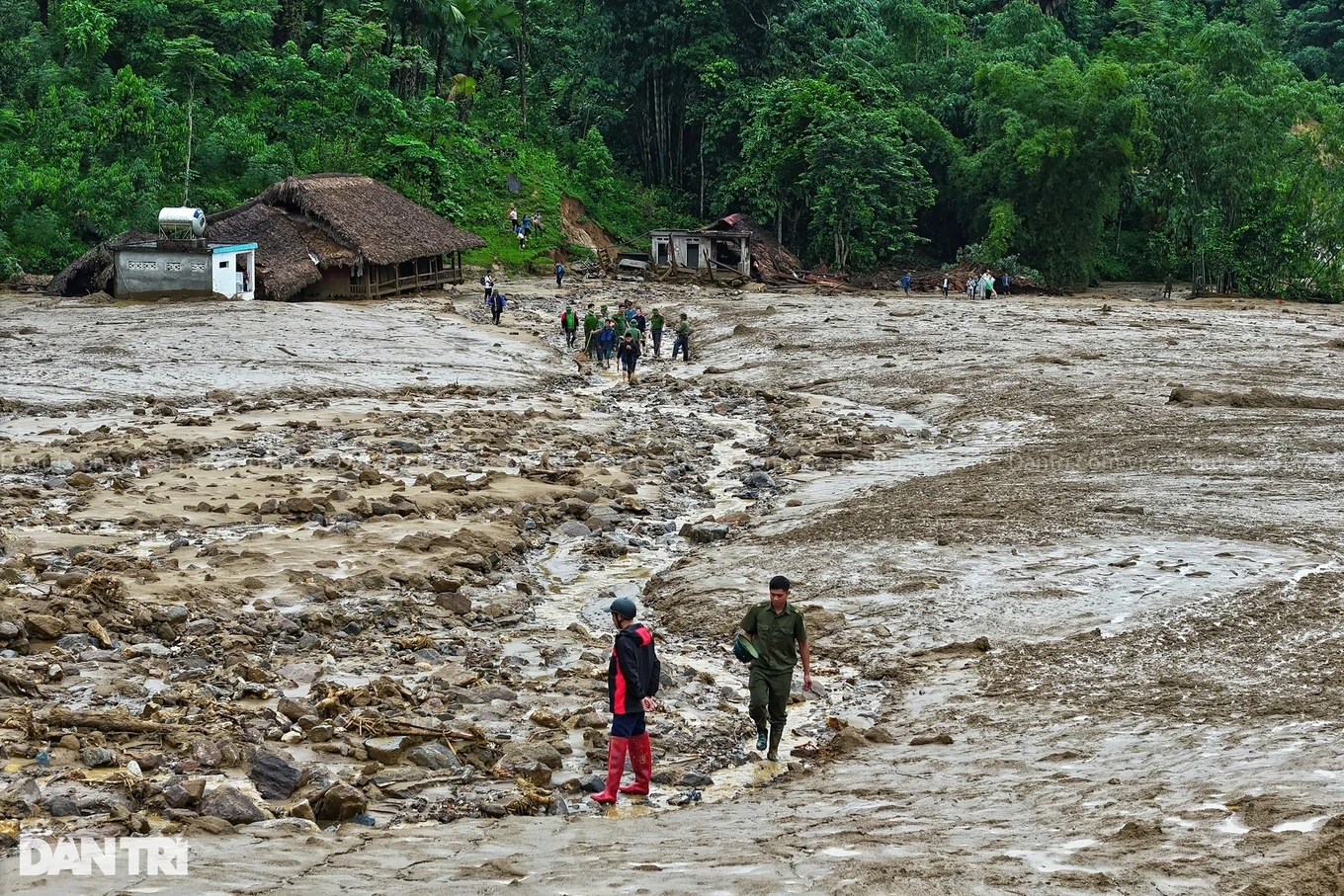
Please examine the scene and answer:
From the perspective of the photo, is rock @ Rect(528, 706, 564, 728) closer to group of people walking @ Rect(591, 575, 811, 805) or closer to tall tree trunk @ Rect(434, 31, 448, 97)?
group of people walking @ Rect(591, 575, 811, 805)

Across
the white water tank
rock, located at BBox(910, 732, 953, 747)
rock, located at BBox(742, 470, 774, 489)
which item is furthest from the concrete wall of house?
rock, located at BBox(910, 732, 953, 747)

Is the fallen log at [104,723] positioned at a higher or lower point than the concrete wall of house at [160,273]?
lower

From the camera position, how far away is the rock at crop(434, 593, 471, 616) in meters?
12.5

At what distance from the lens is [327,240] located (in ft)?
130

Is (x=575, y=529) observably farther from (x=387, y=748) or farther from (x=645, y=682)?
(x=645, y=682)

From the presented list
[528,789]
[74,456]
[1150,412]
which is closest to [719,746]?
[528,789]

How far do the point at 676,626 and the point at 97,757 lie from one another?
18.5 ft

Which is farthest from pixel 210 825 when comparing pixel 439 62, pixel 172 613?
pixel 439 62

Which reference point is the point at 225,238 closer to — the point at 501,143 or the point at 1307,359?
the point at 501,143

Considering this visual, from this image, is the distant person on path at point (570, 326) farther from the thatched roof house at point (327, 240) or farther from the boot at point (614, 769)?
the boot at point (614, 769)

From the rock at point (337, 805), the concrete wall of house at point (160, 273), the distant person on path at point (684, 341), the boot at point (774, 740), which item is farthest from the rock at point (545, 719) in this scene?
the concrete wall of house at point (160, 273)

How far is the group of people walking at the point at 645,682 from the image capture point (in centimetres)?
827

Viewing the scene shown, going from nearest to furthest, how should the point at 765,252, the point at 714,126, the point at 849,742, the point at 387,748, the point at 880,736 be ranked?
the point at 387,748
the point at 849,742
the point at 880,736
the point at 765,252
the point at 714,126

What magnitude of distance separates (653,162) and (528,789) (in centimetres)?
5597
